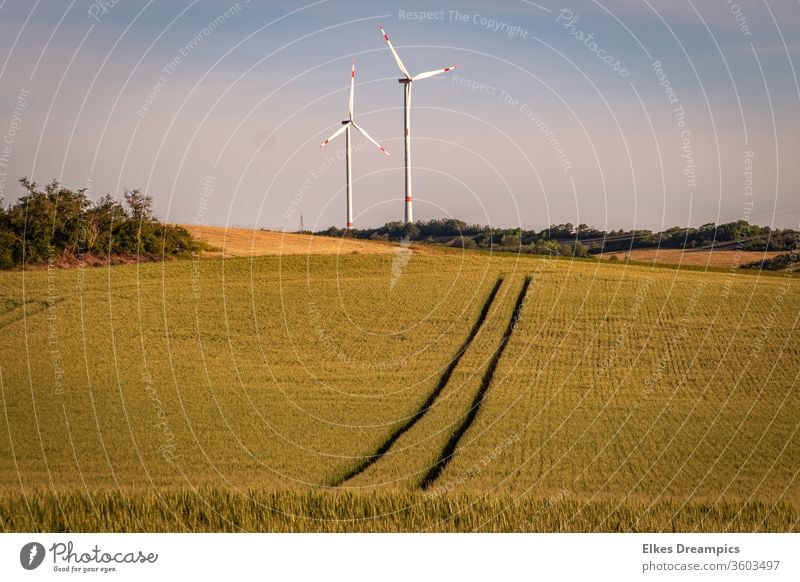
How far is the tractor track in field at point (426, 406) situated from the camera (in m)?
24.4

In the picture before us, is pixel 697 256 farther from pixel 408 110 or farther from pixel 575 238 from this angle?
pixel 408 110

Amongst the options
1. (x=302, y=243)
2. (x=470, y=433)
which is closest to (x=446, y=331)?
(x=470, y=433)

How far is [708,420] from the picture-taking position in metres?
30.2

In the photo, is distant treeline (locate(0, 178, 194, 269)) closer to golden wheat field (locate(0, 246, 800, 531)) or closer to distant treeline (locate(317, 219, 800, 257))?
golden wheat field (locate(0, 246, 800, 531))

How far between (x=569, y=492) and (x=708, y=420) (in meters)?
11.0

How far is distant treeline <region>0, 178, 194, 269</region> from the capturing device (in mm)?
54312

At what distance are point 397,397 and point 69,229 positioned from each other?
3153cm

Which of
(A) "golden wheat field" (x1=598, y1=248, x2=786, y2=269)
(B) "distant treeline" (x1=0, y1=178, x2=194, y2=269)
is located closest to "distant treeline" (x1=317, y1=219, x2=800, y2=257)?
(A) "golden wheat field" (x1=598, y1=248, x2=786, y2=269)

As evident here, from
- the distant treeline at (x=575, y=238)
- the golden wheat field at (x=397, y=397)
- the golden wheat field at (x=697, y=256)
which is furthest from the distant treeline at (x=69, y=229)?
the golden wheat field at (x=697, y=256)

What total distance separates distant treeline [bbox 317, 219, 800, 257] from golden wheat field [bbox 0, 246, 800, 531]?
8073 millimetres

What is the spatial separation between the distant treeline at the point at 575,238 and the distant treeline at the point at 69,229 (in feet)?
50.0

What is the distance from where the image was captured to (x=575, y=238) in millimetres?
67125

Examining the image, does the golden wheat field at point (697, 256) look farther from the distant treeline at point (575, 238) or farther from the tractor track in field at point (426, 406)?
the tractor track in field at point (426, 406)

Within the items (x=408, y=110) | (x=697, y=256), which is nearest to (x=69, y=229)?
(x=408, y=110)
